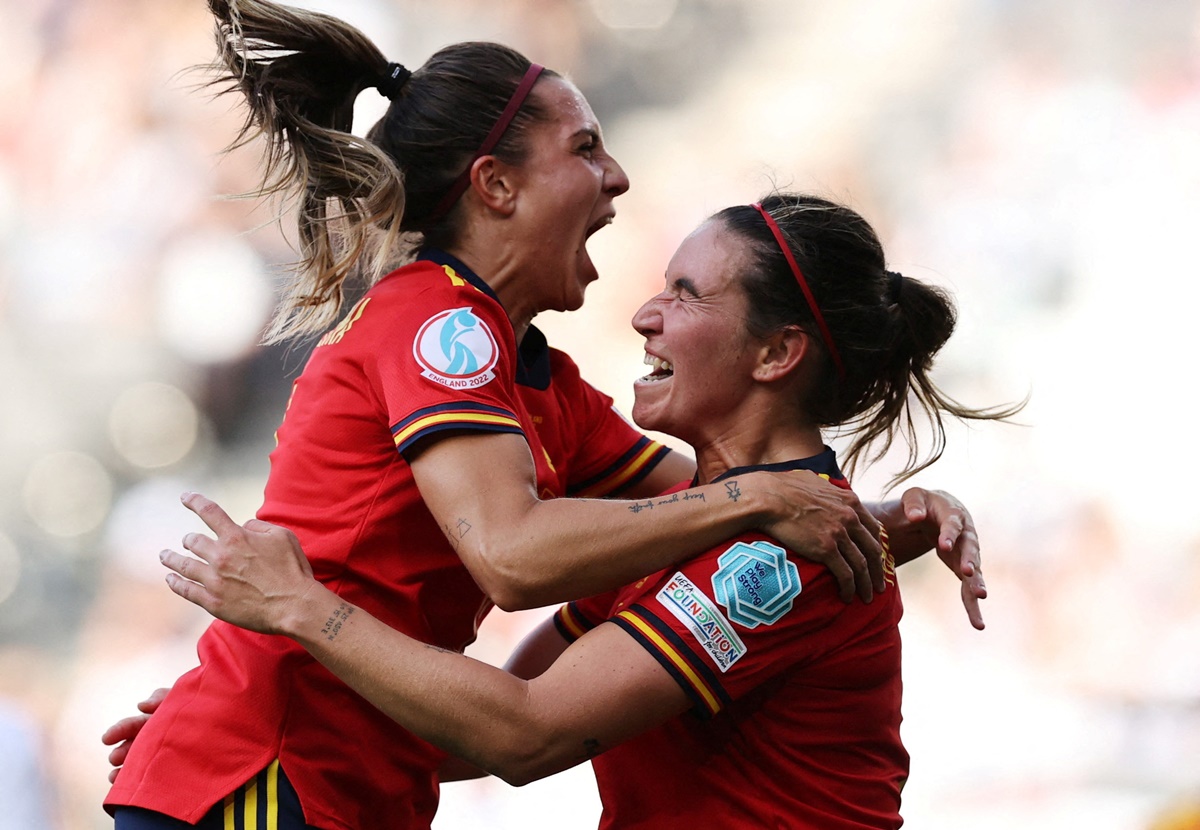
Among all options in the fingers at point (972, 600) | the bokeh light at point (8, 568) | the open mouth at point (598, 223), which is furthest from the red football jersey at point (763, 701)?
the bokeh light at point (8, 568)

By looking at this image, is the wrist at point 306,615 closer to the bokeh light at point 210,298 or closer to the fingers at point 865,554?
the fingers at point 865,554

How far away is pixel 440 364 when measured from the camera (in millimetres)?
1703

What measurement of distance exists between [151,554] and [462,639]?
339 centimetres

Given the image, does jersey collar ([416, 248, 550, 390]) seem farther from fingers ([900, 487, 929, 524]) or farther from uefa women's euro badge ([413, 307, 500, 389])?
fingers ([900, 487, 929, 524])

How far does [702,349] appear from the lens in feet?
6.24

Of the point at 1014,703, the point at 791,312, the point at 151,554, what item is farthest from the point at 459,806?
the point at 791,312

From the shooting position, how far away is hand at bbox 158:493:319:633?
1.62 meters

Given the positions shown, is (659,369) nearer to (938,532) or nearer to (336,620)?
(938,532)

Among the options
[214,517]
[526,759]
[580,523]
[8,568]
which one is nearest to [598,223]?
[580,523]

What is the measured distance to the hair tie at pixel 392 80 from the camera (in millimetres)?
2135

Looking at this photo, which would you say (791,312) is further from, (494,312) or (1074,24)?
(1074,24)

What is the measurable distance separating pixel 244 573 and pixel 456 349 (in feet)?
1.29

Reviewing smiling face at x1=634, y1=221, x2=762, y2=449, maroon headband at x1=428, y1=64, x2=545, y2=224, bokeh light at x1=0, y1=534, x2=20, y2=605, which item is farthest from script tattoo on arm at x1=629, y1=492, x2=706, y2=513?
bokeh light at x1=0, y1=534, x2=20, y2=605

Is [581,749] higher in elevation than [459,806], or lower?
higher
